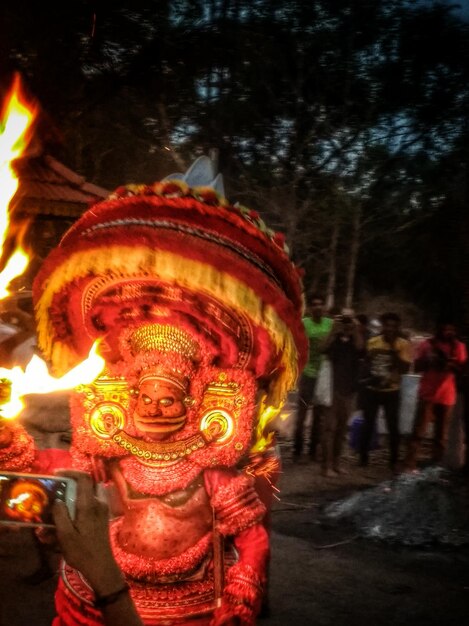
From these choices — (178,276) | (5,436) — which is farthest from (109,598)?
(178,276)

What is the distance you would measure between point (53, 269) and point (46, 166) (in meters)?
6.44

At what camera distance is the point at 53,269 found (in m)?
2.77

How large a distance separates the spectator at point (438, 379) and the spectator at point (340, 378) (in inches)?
31.4

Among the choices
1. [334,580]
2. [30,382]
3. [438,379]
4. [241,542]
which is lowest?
[334,580]

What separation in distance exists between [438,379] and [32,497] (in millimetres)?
7478

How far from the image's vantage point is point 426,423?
867cm

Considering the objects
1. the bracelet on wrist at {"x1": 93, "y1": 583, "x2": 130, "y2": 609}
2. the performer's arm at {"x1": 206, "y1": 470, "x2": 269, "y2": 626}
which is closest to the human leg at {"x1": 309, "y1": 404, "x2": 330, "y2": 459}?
the performer's arm at {"x1": 206, "y1": 470, "x2": 269, "y2": 626}

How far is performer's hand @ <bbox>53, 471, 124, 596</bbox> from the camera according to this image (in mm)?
1503

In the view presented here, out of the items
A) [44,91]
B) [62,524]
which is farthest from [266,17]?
[62,524]

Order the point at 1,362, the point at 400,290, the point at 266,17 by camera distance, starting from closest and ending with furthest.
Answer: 1. the point at 1,362
2. the point at 266,17
3. the point at 400,290

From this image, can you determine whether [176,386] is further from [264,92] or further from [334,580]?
[264,92]

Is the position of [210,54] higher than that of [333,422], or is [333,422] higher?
[210,54]

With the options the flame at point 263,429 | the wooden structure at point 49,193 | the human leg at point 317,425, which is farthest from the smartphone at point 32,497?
the human leg at point 317,425

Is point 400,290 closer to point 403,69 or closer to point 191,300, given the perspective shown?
point 403,69
